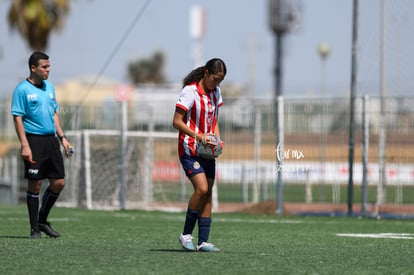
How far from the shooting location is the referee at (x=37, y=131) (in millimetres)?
11852

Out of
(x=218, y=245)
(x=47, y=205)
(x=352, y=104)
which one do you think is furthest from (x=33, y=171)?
(x=352, y=104)

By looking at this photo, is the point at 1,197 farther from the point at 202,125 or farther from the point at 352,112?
the point at 202,125

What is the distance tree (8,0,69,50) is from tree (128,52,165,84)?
235 ft

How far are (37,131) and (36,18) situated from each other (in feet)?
84.8

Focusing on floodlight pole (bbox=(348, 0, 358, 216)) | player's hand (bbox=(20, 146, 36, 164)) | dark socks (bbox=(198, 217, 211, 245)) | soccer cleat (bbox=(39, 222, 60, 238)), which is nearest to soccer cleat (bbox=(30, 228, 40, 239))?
soccer cleat (bbox=(39, 222, 60, 238))

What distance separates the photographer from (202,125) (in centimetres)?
1033

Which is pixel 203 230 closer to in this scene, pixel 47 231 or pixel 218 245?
pixel 218 245

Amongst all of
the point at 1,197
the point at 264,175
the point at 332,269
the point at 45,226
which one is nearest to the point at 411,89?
→ the point at 264,175

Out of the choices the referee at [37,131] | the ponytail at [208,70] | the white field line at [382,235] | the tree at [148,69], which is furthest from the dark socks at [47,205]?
the tree at [148,69]

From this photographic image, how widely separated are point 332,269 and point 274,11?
3378 centimetres

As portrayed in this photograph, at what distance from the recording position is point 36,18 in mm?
37094

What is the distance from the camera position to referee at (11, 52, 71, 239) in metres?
11.9

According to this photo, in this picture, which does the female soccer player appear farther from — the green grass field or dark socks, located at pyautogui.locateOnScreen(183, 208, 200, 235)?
the green grass field

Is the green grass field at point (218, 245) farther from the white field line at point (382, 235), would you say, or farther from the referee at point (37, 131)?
the referee at point (37, 131)
